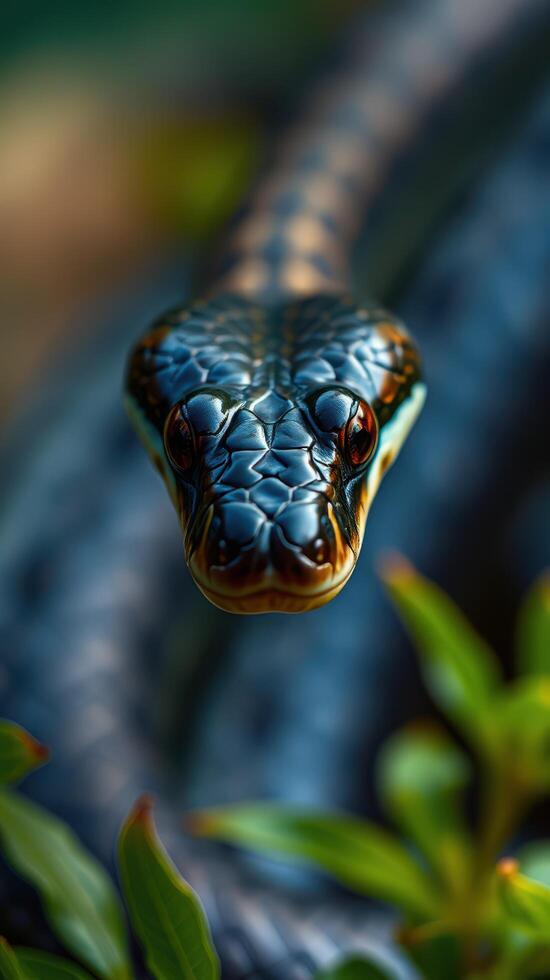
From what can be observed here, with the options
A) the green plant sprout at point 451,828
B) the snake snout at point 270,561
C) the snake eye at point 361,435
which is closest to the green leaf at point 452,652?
the green plant sprout at point 451,828

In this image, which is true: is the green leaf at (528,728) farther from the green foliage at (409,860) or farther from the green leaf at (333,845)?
the green leaf at (333,845)

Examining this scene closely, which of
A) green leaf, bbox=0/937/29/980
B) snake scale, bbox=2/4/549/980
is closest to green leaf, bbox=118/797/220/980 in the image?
green leaf, bbox=0/937/29/980

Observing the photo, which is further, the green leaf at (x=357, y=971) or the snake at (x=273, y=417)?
the green leaf at (x=357, y=971)

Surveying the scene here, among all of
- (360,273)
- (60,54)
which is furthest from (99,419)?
(60,54)

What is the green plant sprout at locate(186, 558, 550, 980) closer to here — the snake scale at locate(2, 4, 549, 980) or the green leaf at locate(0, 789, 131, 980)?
the green leaf at locate(0, 789, 131, 980)

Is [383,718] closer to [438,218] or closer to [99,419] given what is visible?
[99,419]

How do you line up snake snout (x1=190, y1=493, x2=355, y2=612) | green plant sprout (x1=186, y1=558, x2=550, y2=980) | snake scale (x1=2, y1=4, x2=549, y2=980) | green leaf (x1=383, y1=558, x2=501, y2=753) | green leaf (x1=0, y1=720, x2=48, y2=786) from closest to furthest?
snake snout (x1=190, y1=493, x2=355, y2=612), green leaf (x1=0, y1=720, x2=48, y2=786), green plant sprout (x1=186, y1=558, x2=550, y2=980), green leaf (x1=383, y1=558, x2=501, y2=753), snake scale (x1=2, y1=4, x2=549, y2=980)
